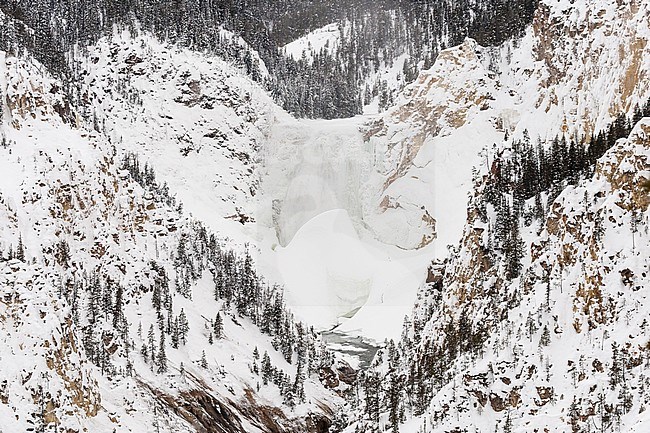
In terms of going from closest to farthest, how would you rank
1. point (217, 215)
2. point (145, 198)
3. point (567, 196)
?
1. point (567, 196)
2. point (145, 198)
3. point (217, 215)

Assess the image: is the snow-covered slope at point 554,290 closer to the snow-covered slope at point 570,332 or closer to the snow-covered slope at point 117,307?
the snow-covered slope at point 570,332

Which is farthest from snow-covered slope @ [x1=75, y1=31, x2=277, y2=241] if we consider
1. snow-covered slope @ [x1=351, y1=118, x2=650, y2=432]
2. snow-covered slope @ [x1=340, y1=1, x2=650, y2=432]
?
snow-covered slope @ [x1=351, y1=118, x2=650, y2=432]

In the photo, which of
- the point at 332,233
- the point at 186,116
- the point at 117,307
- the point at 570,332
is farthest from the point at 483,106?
the point at 570,332

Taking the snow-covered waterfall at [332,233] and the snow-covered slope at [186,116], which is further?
the snow-covered slope at [186,116]

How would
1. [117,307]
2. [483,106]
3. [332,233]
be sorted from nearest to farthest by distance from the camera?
[117,307], [483,106], [332,233]

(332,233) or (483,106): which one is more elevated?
(483,106)

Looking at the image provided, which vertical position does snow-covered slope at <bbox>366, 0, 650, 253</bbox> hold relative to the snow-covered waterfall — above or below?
above

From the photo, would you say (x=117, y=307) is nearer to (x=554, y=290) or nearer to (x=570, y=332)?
(x=554, y=290)

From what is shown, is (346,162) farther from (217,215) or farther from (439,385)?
(439,385)

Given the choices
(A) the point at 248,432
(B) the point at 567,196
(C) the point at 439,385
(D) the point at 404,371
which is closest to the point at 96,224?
(A) the point at 248,432

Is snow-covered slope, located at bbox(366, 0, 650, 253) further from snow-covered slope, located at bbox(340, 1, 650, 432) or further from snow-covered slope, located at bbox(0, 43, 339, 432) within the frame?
snow-covered slope, located at bbox(0, 43, 339, 432)

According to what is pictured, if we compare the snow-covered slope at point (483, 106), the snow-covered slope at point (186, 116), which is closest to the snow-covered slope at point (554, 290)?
the snow-covered slope at point (483, 106)
